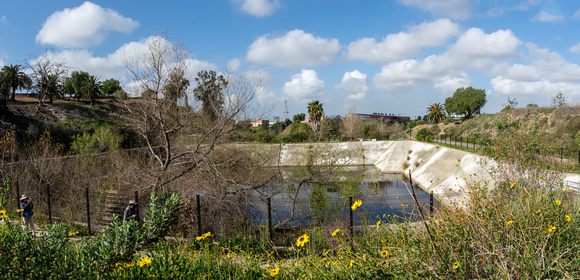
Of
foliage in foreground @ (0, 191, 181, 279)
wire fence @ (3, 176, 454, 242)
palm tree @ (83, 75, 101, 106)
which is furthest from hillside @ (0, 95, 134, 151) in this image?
foliage in foreground @ (0, 191, 181, 279)

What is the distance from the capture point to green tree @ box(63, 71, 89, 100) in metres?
53.2

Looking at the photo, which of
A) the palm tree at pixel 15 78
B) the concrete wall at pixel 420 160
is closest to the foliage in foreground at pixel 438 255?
the concrete wall at pixel 420 160

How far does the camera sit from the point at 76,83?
2099 inches

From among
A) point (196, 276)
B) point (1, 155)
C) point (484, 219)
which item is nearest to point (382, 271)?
point (484, 219)

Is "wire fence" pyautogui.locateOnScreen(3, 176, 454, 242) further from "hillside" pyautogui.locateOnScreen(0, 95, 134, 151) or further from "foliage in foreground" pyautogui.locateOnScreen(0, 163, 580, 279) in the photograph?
"hillside" pyautogui.locateOnScreen(0, 95, 134, 151)

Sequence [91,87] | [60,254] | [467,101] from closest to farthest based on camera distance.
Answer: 1. [60,254]
2. [91,87]
3. [467,101]

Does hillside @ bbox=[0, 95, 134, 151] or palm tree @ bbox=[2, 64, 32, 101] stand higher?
palm tree @ bbox=[2, 64, 32, 101]

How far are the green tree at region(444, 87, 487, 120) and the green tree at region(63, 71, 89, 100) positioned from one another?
6303 centimetres

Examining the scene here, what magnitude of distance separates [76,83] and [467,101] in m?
65.7

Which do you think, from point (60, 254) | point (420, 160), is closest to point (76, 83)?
point (420, 160)

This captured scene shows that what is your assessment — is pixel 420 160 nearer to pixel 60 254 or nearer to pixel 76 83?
pixel 60 254

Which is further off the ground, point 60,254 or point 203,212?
point 60,254

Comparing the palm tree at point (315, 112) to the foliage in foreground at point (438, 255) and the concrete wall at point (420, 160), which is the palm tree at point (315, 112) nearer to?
the concrete wall at point (420, 160)

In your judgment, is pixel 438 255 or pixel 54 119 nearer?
pixel 438 255
